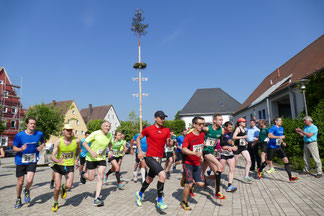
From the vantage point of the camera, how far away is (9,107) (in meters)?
40.5

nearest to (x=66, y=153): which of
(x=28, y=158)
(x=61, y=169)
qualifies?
(x=61, y=169)

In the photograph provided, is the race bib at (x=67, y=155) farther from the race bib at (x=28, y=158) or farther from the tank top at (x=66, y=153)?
the race bib at (x=28, y=158)

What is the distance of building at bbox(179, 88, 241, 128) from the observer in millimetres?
52156

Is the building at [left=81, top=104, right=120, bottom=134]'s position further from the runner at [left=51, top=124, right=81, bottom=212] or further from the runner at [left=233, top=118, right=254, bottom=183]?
the runner at [left=51, top=124, right=81, bottom=212]

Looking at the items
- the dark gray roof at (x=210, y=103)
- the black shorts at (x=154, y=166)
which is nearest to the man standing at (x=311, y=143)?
the black shorts at (x=154, y=166)

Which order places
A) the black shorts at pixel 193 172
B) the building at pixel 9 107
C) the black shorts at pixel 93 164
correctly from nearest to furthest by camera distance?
the black shorts at pixel 193 172, the black shorts at pixel 93 164, the building at pixel 9 107

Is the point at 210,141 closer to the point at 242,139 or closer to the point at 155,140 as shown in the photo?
the point at 155,140

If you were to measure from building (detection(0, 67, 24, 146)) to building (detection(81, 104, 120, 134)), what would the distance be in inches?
817

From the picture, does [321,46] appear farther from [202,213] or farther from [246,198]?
[202,213]

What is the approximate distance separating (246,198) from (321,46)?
22649 millimetres

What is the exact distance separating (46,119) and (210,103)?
36898 millimetres

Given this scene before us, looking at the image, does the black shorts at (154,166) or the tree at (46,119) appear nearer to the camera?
the black shorts at (154,166)

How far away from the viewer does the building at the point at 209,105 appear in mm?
52156

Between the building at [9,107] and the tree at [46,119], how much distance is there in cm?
1035
